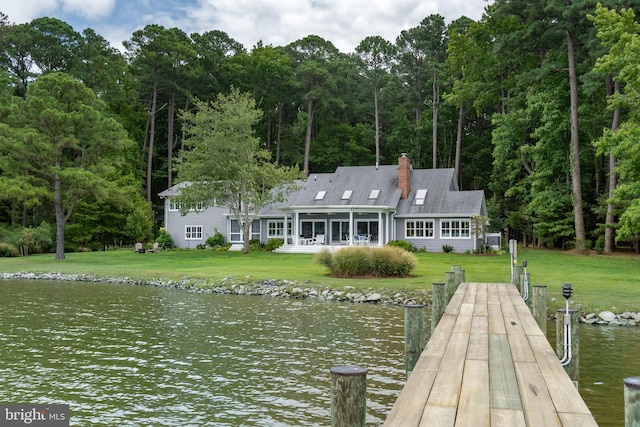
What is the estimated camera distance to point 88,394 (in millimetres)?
7453

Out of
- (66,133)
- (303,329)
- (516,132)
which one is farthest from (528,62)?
(303,329)

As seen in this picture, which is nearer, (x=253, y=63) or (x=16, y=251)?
(x=16, y=251)

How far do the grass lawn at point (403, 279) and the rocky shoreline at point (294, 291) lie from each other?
0.39 meters

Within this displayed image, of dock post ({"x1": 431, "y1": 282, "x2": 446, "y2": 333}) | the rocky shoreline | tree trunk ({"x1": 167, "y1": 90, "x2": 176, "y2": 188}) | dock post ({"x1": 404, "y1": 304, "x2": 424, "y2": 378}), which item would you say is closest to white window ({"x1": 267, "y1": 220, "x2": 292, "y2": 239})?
tree trunk ({"x1": 167, "y1": 90, "x2": 176, "y2": 188})

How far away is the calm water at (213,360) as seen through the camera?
272 inches

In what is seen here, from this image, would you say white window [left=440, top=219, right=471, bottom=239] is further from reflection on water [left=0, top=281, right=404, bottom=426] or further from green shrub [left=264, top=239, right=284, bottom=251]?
reflection on water [left=0, top=281, right=404, bottom=426]

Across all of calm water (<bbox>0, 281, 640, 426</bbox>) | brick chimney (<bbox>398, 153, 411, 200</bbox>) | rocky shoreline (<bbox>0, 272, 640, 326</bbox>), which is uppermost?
brick chimney (<bbox>398, 153, 411, 200</bbox>)

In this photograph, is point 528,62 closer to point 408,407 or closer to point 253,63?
point 253,63

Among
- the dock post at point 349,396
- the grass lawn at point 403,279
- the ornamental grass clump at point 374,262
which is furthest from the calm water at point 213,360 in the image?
the ornamental grass clump at point 374,262

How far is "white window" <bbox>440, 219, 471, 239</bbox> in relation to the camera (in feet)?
107

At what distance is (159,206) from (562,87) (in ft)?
113

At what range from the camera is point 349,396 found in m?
3.35

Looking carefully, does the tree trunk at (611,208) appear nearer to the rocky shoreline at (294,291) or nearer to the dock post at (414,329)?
the rocky shoreline at (294,291)

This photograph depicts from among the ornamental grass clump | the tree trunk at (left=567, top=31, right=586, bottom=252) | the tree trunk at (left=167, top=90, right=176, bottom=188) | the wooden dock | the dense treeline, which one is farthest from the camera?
the tree trunk at (left=167, top=90, right=176, bottom=188)
